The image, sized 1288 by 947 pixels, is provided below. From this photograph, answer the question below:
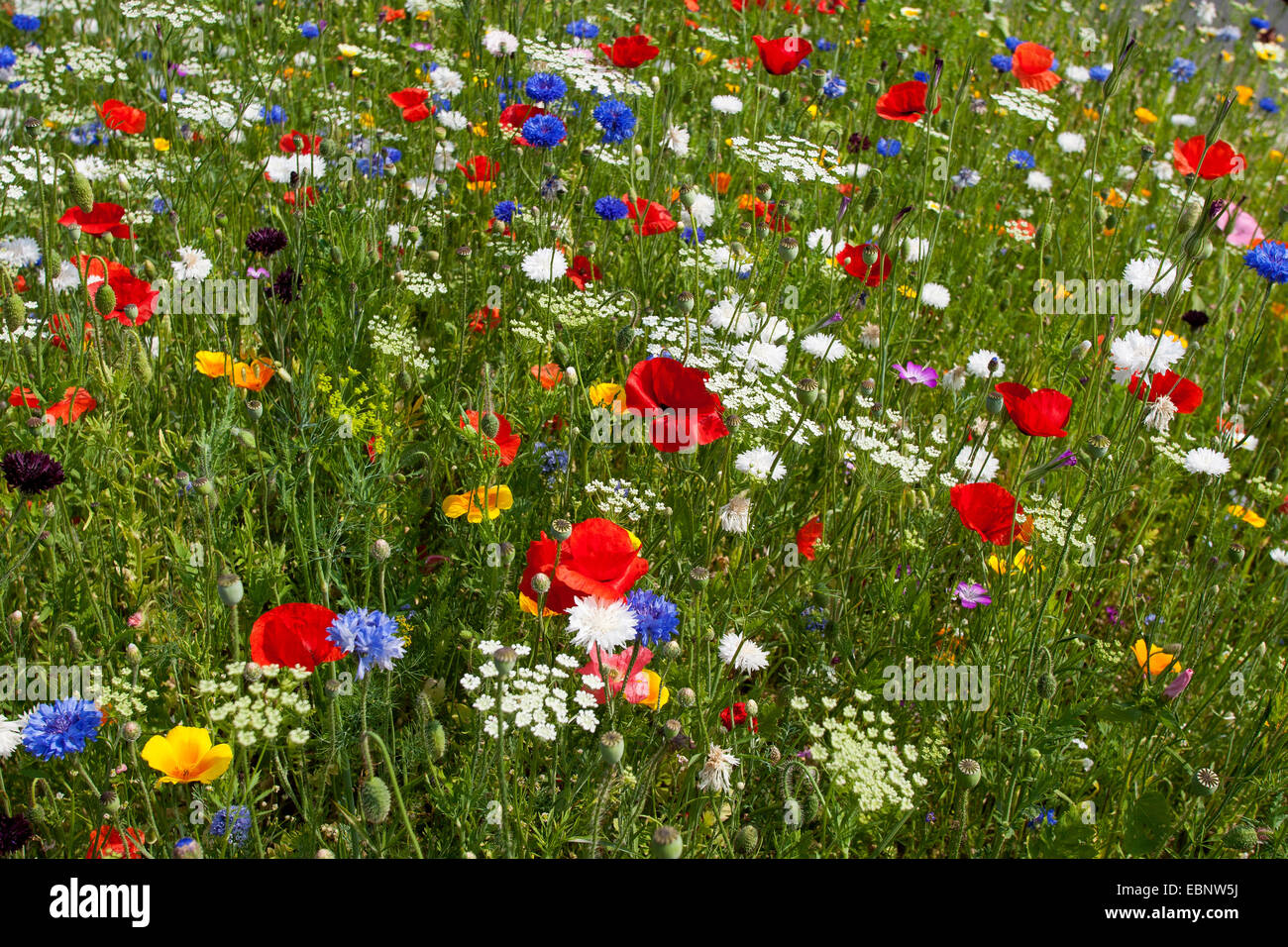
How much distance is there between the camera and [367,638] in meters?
1.52

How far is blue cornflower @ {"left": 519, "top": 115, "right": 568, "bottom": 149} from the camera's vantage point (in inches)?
107

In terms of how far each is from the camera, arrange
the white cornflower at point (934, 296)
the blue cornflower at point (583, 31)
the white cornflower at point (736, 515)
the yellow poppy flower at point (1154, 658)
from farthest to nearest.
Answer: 1. the blue cornflower at point (583, 31)
2. the white cornflower at point (934, 296)
3. the yellow poppy flower at point (1154, 658)
4. the white cornflower at point (736, 515)

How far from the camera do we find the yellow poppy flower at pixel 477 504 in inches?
80.7

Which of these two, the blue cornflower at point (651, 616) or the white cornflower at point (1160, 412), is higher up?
the white cornflower at point (1160, 412)

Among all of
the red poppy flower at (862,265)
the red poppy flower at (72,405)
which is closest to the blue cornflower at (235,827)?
the red poppy flower at (72,405)

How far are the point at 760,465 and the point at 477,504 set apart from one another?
2.08ft

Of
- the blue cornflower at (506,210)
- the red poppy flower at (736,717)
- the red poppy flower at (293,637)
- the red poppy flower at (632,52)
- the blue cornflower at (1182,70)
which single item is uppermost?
the blue cornflower at (1182,70)

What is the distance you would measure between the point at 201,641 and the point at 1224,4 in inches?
434

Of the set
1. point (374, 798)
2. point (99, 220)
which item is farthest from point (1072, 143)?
point (374, 798)

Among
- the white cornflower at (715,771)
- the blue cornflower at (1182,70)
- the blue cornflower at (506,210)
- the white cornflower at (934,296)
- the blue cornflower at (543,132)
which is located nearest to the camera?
the white cornflower at (715,771)

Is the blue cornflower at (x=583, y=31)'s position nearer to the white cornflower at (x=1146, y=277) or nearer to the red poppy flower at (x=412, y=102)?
the red poppy flower at (x=412, y=102)

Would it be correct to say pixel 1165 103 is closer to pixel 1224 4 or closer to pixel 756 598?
pixel 1224 4
